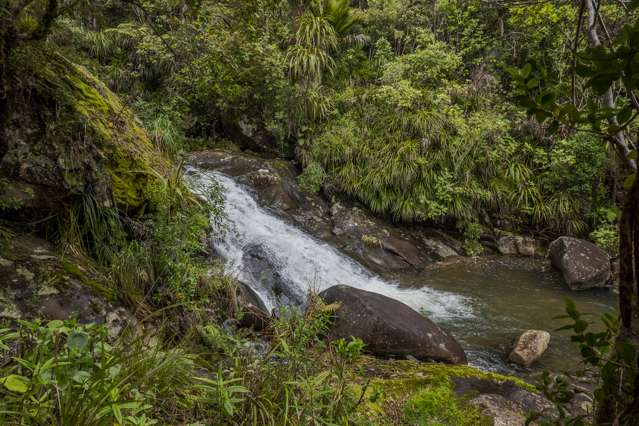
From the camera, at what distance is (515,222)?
880 centimetres

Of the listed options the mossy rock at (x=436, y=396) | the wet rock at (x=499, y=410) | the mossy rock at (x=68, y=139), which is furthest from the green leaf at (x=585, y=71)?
the mossy rock at (x=68, y=139)

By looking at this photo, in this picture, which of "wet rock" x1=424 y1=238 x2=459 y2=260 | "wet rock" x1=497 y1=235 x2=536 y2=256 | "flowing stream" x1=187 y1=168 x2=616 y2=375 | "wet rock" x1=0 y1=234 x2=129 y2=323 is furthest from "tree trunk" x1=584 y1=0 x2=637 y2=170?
"wet rock" x1=497 y1=235 x2=536 y2=256

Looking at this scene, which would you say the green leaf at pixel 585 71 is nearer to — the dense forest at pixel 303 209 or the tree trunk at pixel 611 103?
the dense forest at pixel 303 209

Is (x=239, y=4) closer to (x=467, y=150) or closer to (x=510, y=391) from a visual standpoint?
(x=510, y=391)

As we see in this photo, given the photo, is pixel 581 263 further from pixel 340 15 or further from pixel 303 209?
pixel 340 15

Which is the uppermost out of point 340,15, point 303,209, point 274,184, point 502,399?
point 340,15

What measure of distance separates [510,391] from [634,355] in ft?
8.27

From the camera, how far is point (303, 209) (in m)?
8.13

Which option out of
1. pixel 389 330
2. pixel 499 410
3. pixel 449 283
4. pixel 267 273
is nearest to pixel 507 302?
pixel 449 283

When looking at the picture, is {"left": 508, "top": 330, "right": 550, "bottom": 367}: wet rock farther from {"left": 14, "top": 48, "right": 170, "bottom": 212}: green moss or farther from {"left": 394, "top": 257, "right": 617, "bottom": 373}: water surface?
{"left": 14, "top": 48, "right": 170, "bottom": 212}: green moss

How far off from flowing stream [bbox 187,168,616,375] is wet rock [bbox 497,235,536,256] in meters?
0.31

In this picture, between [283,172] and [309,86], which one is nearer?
[283,172]

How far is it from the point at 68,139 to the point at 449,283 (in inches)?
240

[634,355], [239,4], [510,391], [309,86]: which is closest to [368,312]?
[510,391]
